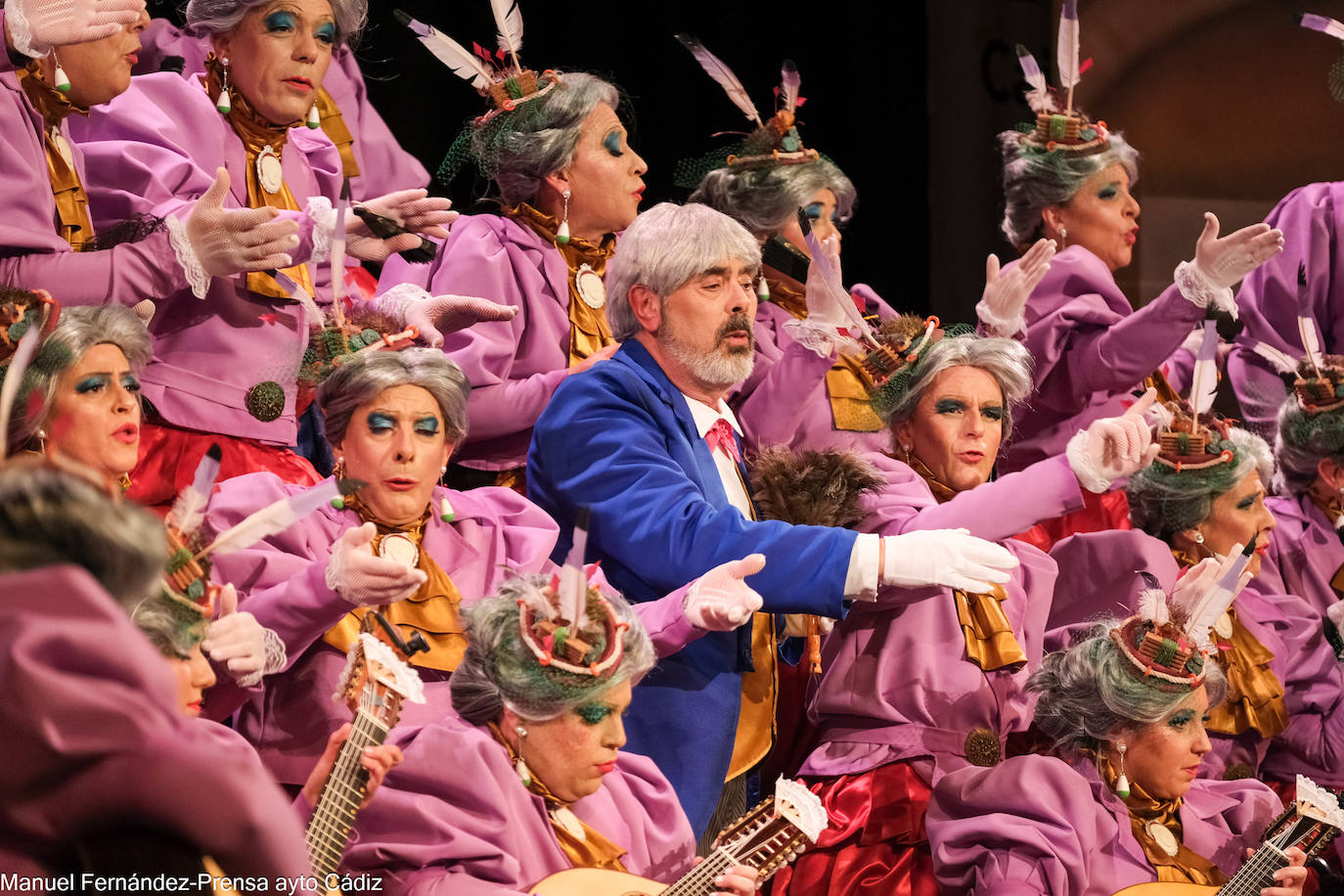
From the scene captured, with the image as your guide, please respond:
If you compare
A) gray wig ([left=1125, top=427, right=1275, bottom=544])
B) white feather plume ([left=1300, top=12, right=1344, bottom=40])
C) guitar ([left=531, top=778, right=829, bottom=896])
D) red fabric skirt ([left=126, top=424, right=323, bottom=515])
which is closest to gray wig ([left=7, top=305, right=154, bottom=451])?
red fabric skirt ([left=126, top=424, right=323, bottom=515])

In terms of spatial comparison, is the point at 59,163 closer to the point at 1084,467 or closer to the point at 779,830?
the point at 779,830

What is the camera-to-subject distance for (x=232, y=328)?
358cm

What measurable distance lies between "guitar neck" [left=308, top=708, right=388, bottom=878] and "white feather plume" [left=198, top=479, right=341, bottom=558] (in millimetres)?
317

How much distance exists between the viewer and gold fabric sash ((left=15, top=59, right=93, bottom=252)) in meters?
3.36

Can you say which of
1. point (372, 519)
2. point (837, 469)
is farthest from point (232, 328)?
point (837, 469)

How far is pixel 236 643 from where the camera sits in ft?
8.40

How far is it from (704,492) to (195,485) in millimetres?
1425

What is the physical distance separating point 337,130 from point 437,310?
1325 mm

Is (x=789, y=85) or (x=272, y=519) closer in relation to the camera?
(x=272, y=519)

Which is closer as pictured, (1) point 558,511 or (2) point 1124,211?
(1) point 558,511

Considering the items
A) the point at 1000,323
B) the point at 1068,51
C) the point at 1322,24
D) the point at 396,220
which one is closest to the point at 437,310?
the point at 396,220

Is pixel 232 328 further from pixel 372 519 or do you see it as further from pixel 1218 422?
pixel 1218 422

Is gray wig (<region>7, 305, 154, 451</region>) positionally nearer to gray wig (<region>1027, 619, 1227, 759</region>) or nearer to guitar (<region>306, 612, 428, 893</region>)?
guitar (<region>306, 612, 428, 893</region>)

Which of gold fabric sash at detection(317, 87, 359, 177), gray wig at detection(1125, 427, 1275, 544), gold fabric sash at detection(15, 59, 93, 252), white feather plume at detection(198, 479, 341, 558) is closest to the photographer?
white feather plume at detection(198, 479, 341, 558)
